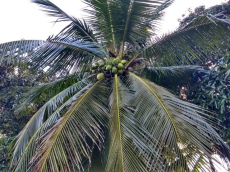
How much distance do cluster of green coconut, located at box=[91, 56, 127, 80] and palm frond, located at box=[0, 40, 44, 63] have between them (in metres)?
0.93

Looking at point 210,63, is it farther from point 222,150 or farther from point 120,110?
point 120,110

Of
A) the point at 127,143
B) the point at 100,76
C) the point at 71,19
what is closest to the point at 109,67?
the point at 100,76

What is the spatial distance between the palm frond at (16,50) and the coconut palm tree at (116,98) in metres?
0.01

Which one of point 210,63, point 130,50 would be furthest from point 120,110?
point 210,63

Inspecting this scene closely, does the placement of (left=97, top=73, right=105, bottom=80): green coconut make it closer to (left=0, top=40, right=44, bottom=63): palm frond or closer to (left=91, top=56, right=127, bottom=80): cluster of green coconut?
(left=91, top=56, right=127, bottom=80): cluster of green coconut

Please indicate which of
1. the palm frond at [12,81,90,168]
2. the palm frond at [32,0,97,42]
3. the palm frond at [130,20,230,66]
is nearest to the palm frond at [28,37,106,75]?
the palm frond at [32,0,97,42]

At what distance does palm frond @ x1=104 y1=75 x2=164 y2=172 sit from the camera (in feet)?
7.70

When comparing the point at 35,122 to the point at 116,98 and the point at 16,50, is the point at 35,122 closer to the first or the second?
the point at 16,50

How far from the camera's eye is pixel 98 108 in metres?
3.06

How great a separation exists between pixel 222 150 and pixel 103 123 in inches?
55.8

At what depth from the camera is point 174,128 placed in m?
2.56

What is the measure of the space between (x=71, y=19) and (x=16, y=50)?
3.26 ft

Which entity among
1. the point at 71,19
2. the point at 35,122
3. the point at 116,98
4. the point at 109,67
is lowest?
the point at 35,122

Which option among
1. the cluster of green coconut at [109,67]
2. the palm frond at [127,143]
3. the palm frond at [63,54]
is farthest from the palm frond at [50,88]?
the palm frond at [127,143]
